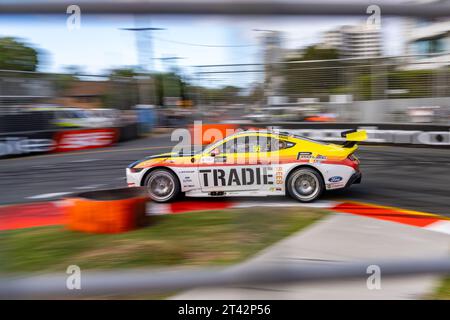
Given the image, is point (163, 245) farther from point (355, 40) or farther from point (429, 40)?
point (429, 40)

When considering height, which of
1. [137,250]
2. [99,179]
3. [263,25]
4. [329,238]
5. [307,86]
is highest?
[263,25]

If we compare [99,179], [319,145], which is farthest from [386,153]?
[99,179]

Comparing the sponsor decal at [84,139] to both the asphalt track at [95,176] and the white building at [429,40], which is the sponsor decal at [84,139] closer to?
the asphalt track at [95,176]

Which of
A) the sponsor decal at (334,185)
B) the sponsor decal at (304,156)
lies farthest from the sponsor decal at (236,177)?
the sponsor decal at (334,185)

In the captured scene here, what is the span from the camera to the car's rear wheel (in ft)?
19.2

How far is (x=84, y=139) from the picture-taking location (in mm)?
2484

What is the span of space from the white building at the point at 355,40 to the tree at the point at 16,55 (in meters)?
1.16

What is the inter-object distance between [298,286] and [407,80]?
51.1 inches

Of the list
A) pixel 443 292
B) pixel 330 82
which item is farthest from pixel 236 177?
pixel 443 292

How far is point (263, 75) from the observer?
1.70 meters

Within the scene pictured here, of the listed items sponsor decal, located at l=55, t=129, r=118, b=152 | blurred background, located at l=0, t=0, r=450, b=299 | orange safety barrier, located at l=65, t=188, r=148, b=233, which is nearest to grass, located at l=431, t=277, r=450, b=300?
blurred background, located at l=0, t=0, r=450, b=299

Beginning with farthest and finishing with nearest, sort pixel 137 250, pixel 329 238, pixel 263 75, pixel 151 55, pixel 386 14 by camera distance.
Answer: pixel 329 238 → pixel 137 250 → pixel 263 75 → pixel 151 55 → pixel 386 14

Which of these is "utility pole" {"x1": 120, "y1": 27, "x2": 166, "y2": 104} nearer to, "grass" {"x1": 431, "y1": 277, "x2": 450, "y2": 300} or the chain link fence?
the chain link fence

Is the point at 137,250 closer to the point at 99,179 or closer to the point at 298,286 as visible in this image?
the point at 298,286
